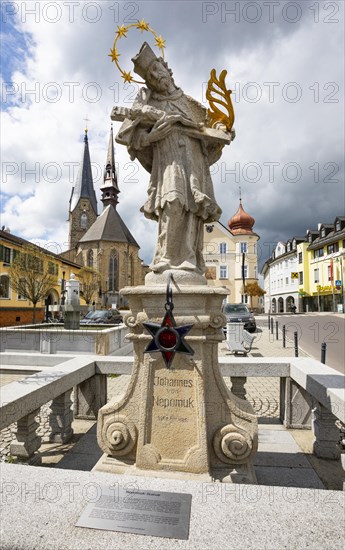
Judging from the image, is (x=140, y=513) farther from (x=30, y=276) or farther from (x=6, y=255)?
(x=6, y=255)

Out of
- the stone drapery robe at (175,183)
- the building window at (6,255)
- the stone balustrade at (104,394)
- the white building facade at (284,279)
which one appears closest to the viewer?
the stone balustrade at (104,394)

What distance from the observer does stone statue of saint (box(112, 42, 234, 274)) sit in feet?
10.8

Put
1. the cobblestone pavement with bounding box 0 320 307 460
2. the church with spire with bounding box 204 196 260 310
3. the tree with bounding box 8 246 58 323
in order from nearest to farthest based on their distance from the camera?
the cobblestone pavement with bounding box 0 320 307 460 → the tree with bounding box 8 246 58 323 → the church with spire with bounding box 204 196 260 310

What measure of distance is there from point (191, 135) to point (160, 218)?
0.99 metres

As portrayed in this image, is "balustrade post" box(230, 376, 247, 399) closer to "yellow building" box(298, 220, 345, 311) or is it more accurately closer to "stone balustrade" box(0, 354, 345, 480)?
"stone balustrade" box(0, 354, 345, 480)

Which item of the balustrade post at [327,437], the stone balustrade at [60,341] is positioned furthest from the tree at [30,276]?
the balustrade post at [327,437]

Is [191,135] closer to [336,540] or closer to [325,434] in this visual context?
[336,540]

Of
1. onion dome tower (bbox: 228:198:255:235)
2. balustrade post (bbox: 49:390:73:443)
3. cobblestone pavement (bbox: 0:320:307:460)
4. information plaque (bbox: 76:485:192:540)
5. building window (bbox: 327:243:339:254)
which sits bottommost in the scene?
cobblestone pavement (bbox: 0:320:307:460)

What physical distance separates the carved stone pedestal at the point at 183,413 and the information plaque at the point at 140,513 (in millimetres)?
797

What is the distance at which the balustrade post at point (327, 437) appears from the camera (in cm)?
367

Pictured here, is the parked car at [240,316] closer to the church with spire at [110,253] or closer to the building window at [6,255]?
the building window at [6,255]

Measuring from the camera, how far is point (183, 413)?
2.88 m

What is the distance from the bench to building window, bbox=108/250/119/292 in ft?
136

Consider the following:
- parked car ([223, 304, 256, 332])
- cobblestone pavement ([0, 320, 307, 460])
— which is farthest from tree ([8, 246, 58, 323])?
cobblestone pavement ([0, 320, 307, 460])
